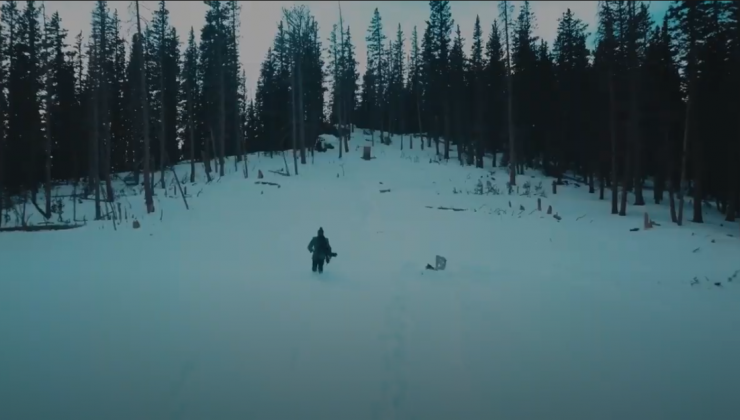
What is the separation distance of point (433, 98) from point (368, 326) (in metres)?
43.7

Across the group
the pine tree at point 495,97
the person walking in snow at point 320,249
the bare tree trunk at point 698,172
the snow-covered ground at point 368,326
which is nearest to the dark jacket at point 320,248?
the person walking in snow at point 320,249

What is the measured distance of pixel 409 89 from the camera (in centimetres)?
6359

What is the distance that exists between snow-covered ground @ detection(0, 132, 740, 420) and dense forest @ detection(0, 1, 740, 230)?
9.96 meters

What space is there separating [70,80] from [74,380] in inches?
1546

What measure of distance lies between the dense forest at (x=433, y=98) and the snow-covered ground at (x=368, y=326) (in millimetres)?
9962

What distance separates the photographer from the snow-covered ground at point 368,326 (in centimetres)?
540

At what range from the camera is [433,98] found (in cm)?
4844

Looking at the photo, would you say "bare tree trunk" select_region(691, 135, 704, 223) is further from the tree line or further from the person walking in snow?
the person walking in snow

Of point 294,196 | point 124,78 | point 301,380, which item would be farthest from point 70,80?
point 301,380

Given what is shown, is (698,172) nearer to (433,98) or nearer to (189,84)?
(433,98)

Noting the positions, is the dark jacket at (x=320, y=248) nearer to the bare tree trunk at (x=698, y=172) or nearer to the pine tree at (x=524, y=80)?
the bare tree trunk at (x=698, y=172)

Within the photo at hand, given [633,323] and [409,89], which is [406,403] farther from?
[409,89]

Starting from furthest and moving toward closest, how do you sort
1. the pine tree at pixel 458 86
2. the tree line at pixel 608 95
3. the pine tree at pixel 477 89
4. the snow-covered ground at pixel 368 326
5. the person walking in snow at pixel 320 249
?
the pine tree at pixel 458 86, the pine tree at pixel 477 89, the tree line at pixel 608 95, the person walking in snow at pixel 320 249, the snow-covered ground at pixel 368 326

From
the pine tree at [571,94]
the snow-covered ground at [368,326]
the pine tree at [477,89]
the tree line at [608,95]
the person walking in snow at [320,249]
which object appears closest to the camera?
the snow-covered ground at [368,326]
